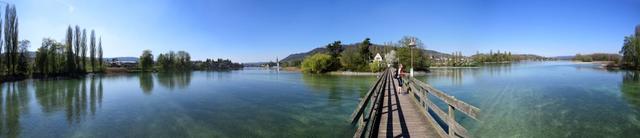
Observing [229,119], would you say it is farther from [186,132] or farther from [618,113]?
[618,113]

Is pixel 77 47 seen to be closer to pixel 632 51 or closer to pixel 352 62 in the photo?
pixel 352 62

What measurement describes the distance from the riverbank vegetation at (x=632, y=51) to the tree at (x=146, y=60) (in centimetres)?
10085

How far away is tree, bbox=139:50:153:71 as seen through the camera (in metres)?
77.8

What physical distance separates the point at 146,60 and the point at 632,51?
103262 mm

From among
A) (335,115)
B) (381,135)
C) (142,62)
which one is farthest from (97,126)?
(142,62)

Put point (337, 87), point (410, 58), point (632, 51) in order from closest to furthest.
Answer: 1. point (337, 87)
2. point (410, 58)
3. point (632, 51)

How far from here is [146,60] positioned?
7806 cm

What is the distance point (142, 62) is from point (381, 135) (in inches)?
3407

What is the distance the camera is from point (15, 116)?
37.0 ft

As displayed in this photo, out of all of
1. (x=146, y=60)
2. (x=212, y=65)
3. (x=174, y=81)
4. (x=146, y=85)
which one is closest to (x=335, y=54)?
(x=174, y=81)

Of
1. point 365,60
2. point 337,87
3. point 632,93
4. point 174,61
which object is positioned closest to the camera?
point 632,93

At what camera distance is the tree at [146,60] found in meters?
77.8

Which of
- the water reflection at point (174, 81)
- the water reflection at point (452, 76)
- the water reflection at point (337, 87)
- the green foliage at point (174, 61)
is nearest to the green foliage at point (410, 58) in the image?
the water reflection at point (452, 76)

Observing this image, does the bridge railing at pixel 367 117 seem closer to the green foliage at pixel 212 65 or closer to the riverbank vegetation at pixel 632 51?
the riverbank vegetation at pixel 632 51
